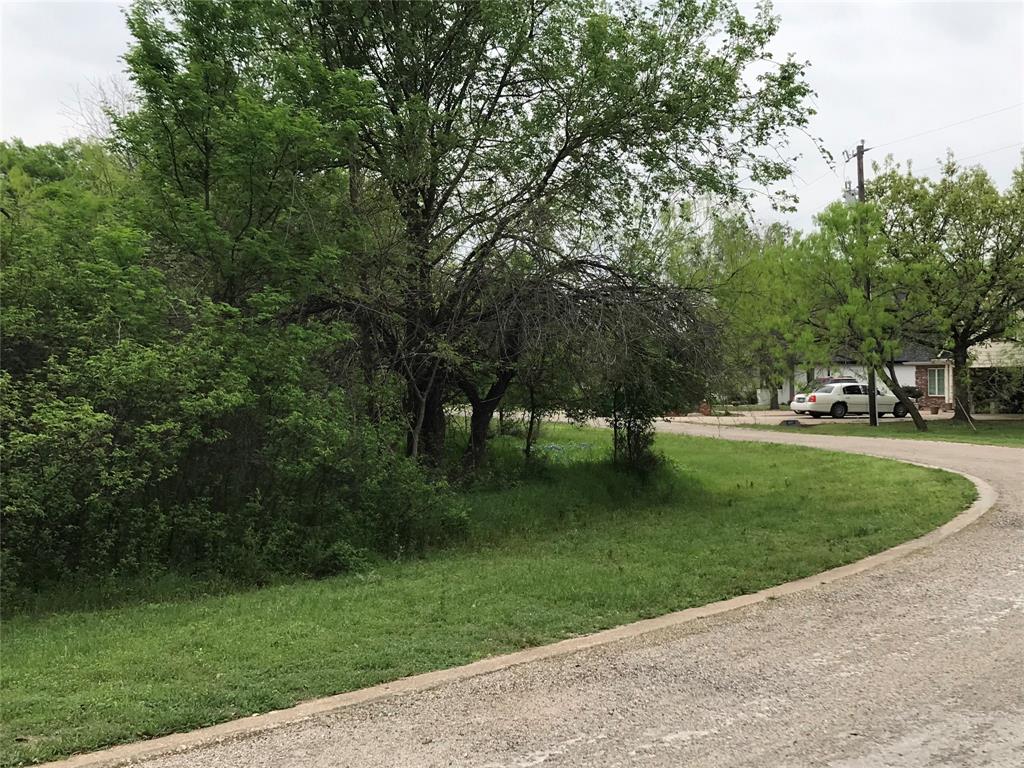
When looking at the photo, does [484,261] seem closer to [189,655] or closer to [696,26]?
[696,26]

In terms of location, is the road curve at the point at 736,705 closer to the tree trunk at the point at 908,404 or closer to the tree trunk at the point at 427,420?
the tree trunk at the point at 427,420

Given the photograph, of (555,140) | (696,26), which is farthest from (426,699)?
(696,26)

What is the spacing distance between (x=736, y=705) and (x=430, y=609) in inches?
107

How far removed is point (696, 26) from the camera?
38.0 ft

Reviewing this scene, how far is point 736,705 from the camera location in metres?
4.18

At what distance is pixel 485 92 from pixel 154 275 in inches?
249

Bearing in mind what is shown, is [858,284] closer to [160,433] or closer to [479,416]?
[479,416]

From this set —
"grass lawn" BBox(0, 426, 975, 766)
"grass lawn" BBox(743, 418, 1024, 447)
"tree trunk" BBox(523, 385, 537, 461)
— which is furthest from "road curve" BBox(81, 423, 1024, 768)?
"grass lawn" BBox(743, 418, 1024, 447)

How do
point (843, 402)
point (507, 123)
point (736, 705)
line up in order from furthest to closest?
point (843, 402), point (507, 123), point (736, 705)

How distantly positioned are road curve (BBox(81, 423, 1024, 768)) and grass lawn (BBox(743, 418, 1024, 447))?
1874 cm

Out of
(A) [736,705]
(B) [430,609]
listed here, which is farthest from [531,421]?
(A) [736,705]

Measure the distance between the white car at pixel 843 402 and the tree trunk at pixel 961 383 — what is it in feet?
9.92

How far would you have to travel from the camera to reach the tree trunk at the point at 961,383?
29.2m

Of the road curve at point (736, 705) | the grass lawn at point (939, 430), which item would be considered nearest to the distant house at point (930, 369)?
the grass lawn at point (939, 430)
